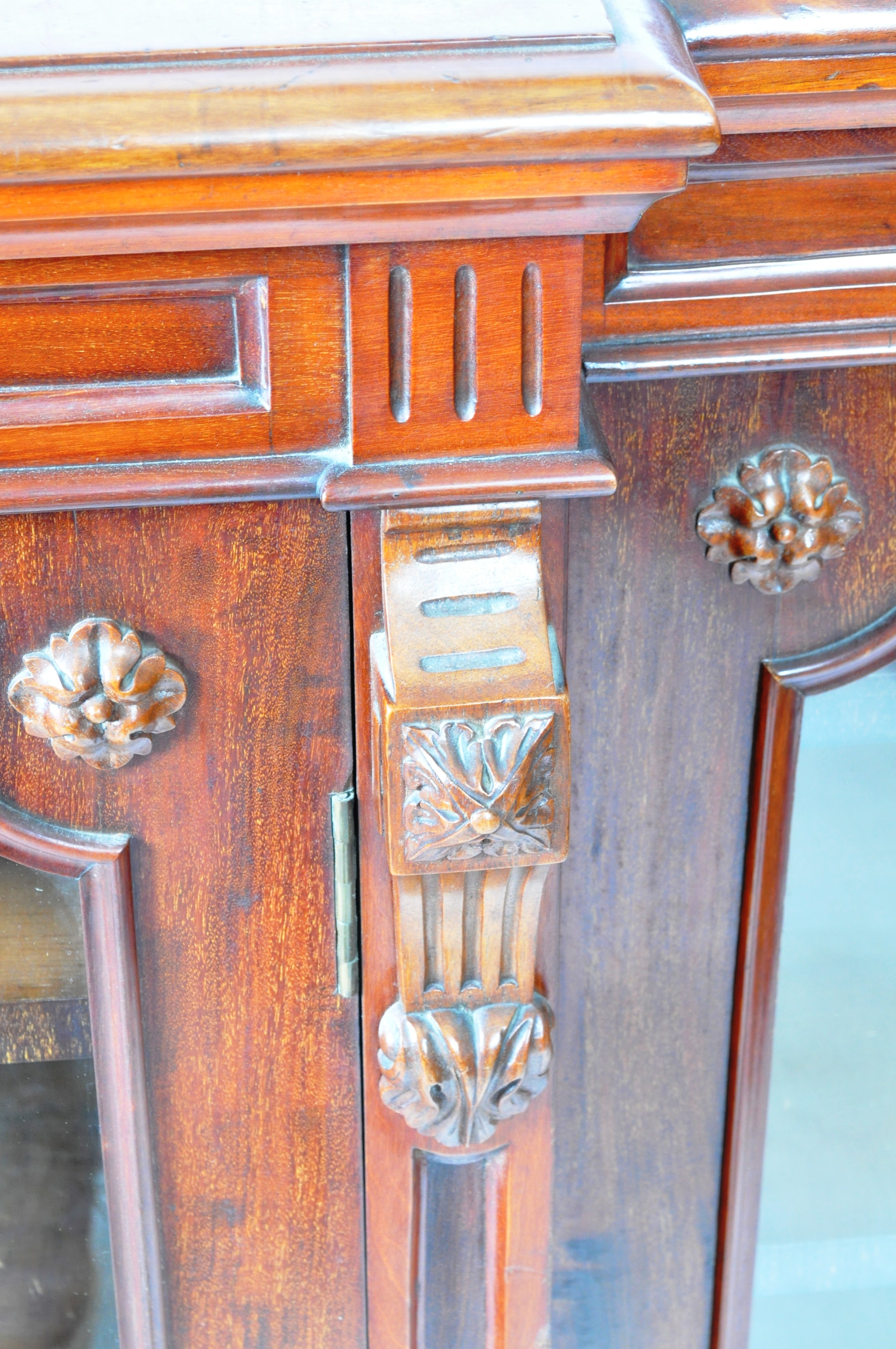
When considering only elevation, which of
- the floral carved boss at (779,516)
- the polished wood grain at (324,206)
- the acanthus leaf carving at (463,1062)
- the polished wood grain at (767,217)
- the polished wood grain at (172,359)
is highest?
the polished wood grain at (324,206)

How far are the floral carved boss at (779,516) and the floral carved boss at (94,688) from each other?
0.19 metres

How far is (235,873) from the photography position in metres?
0.49

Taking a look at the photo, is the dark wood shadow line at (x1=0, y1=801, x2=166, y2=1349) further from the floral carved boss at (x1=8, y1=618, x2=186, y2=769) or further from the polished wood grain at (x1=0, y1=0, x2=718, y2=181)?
the polished wood grain at (x1=0, y1=0, x2=718, y2=181)

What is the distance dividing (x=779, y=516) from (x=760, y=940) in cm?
18

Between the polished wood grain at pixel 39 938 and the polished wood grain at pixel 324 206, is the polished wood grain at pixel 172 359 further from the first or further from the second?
the polished wood grain at pixel 39 938

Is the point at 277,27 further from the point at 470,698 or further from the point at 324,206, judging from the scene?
the point at 470,698

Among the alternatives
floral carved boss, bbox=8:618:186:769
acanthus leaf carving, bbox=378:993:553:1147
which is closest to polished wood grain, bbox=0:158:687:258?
floral carved boss, bbox=8:618:186:769

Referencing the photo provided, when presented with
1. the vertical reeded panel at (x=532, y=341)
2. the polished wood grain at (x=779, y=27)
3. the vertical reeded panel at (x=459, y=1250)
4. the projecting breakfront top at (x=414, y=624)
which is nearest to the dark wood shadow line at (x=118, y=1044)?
the projecting breakfront top at (x=414, y=624)

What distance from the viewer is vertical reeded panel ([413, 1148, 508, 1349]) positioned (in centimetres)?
54

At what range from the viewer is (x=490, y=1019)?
0.49 meters

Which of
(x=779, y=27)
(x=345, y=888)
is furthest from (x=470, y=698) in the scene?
(x=779, y=27)

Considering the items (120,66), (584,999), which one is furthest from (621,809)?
(120,66)

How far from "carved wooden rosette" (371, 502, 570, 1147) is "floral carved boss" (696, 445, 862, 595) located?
0.27ft

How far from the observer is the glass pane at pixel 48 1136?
1.62ft
